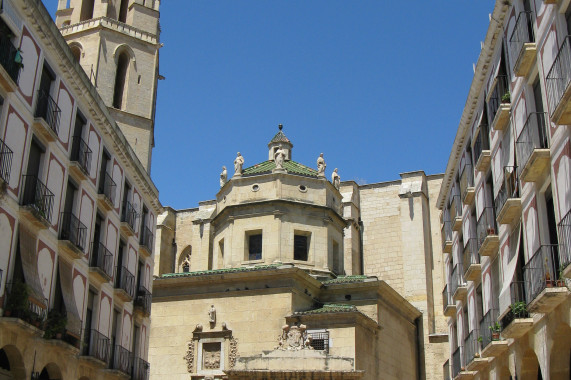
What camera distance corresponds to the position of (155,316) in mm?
30500

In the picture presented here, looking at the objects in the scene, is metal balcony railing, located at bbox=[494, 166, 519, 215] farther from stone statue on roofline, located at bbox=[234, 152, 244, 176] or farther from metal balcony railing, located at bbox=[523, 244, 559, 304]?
stone statue on roofline, located at bbox=[234, 152, 244, 176]

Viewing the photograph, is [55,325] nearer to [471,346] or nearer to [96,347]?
[96,347]

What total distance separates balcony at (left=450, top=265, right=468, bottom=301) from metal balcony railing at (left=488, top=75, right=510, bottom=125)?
5.69 meters

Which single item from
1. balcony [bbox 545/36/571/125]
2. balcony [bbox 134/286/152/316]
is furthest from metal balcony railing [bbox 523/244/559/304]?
balcony [bbox 134/286/152/316]

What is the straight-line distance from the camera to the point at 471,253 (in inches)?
786

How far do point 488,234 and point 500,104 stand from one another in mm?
3258

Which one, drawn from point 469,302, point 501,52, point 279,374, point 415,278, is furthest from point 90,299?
point 415,278

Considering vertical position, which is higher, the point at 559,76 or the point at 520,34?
the point at 520,34

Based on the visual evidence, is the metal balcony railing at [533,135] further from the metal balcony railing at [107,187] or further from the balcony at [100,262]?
the metal balcony railing at [107,187]

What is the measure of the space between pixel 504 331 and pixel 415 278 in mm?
21844

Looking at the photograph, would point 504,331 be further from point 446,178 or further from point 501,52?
point 446,178

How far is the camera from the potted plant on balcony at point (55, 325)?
15.4 m

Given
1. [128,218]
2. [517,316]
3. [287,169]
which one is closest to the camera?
[517,316]

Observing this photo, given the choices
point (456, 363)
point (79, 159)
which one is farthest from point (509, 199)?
point (79, 159)
